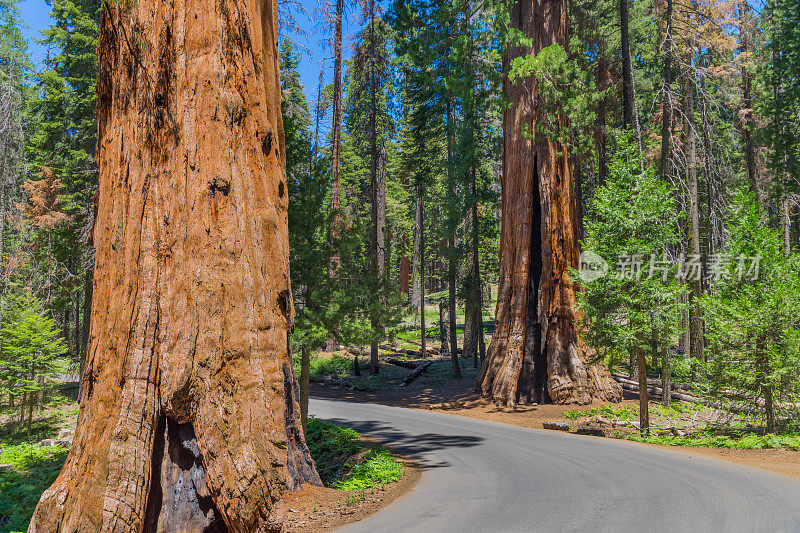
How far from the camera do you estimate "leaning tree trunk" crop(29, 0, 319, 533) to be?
575 centimetres

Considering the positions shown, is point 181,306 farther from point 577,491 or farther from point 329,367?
point 329,367

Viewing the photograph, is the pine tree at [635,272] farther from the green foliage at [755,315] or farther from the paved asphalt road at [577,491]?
the paved asphalt road at [577,491]

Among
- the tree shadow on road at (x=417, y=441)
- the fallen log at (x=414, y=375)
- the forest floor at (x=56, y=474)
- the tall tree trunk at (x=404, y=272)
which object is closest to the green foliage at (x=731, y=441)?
the tree shadow on road at (x=417, y=441)

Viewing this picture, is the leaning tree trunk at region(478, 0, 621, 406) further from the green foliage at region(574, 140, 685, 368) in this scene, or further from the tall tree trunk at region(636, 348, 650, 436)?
the green foliage at region(574, 140, 685, 368)

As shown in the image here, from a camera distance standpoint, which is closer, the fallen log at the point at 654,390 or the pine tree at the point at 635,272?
the pine tree at the point at 635,272

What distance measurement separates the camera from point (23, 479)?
459 inches

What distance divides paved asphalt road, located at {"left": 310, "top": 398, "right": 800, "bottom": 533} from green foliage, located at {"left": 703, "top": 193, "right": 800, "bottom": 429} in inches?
137

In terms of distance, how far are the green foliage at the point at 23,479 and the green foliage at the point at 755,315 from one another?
14.9 meters

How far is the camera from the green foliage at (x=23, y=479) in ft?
30.8

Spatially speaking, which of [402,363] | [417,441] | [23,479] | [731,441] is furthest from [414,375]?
[23,479]

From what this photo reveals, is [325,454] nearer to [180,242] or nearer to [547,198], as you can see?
[180,242]

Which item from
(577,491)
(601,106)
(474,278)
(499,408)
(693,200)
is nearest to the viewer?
(577,491)

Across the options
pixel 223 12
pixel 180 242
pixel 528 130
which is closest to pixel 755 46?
pixel 528 130

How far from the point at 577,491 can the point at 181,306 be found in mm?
5774
